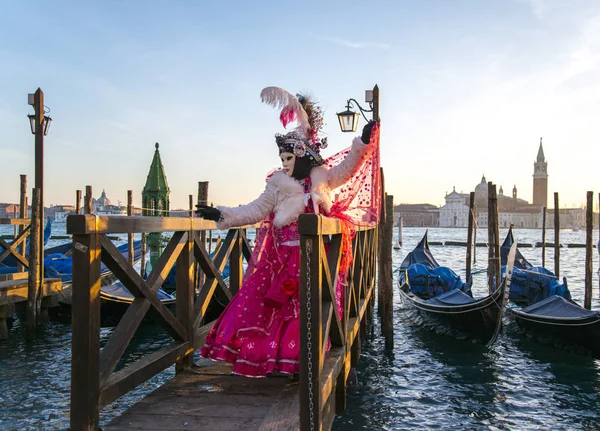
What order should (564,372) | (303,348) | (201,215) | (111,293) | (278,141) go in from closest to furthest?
(303,348), (201,215), (278,141), (564,372), (111,293)

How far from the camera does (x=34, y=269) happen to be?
7.14 meters

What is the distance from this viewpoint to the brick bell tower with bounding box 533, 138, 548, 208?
106875 mm

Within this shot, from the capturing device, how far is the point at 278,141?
3.32 m

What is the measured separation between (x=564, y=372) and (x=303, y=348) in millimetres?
5266

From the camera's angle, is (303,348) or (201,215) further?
(201,215)

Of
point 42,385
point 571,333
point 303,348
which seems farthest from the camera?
point 571,333

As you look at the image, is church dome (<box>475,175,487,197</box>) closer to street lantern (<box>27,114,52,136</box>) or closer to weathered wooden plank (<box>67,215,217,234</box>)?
street lantern (<box>27,114,52,136</box>)

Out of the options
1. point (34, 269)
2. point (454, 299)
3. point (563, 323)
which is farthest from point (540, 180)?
point (34, 269)

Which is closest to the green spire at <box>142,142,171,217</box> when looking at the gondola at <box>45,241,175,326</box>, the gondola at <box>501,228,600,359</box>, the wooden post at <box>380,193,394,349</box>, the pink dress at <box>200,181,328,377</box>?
the gondola at <box>45,241,175,326</box>

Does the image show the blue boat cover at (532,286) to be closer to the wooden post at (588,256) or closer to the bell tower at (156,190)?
the wooden post at (588,256)

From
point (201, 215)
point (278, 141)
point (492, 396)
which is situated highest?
point (278, 141)

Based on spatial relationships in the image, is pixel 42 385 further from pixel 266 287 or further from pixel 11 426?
pixel 266 287

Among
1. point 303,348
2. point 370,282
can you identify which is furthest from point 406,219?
point 303,348

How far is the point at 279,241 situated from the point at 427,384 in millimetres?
3516
